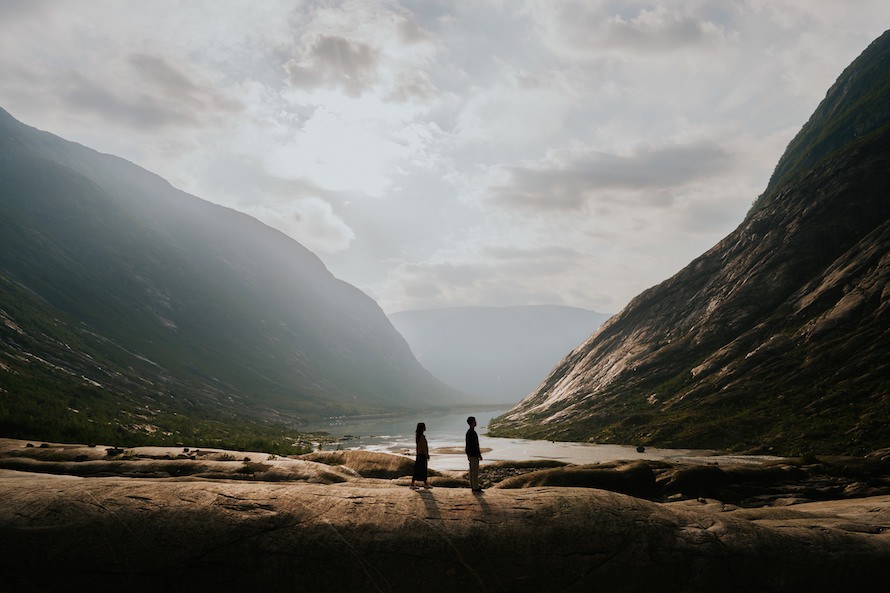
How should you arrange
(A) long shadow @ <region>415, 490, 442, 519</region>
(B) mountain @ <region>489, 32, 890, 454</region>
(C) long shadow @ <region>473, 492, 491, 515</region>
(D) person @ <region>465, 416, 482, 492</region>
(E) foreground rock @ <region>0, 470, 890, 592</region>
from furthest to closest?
(B) mountain @ <region>489, 32, 890, 454</region> < (D) person @ <region>465, 416, 482, 492</region> < (C) long shadow @ <region>473, 492, 491, 515</region> < (A) long shadow @ <region>415, 490, 442, 519</region> < (E) foreground rock @ <region>0, 470, 890, 592</region>

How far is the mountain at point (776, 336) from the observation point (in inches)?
2559

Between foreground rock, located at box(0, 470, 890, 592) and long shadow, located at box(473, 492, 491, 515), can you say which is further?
long shadow, located at box(473, 492, 491, 515)

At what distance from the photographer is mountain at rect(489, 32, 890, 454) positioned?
65.0 metres

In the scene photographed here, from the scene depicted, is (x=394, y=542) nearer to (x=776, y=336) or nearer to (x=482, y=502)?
(x=482, y=502)

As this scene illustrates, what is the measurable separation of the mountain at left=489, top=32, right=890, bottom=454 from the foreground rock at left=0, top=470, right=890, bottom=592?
48048mm

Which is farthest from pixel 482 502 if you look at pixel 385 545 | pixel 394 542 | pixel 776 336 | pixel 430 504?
pixel 776 336

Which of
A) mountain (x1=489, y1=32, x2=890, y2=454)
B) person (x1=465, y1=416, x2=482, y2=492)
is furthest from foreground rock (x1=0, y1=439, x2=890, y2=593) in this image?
mountain (x1=489, y1=32, x2=890, y2=454)

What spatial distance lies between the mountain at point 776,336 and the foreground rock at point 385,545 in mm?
48048

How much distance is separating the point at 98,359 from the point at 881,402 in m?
164

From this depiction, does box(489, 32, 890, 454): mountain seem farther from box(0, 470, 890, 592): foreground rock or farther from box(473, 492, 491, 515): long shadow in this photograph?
box(473, 492, 491, 515): long shadow

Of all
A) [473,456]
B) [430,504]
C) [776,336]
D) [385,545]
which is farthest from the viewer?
[776,336]

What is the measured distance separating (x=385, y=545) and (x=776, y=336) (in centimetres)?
9339

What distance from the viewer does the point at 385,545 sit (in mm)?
14023

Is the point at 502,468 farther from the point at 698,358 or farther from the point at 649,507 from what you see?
the point at 698,358
